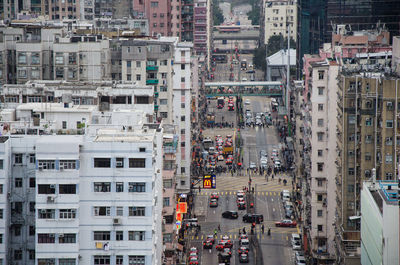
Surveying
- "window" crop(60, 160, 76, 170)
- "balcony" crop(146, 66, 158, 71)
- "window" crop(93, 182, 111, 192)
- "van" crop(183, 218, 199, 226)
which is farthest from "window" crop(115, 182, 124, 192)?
"van" crop(183, 218, 199, 226)

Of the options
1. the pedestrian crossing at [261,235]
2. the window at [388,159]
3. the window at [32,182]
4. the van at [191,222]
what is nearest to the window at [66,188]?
the window at [32,182]

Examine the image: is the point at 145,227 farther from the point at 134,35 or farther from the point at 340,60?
the point at 134,35

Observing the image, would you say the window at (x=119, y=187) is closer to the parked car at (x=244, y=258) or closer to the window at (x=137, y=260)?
the window at (x=137, y=260)

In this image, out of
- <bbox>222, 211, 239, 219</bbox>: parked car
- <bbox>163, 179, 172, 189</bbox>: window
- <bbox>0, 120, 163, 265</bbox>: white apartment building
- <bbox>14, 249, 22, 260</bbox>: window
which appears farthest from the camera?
<bbox>222, 211, 239, 219</bbox>: parked car

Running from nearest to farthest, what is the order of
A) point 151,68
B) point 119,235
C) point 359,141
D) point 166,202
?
point 119,235 < point 359,141 < point 166,202 < point 151,68

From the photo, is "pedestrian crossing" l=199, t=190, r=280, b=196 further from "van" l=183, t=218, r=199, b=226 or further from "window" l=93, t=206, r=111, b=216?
"window" l=93, t=206, r=111, b=216

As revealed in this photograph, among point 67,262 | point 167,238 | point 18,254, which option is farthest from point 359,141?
point 18,254

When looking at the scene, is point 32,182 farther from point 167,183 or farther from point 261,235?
point 261,235
